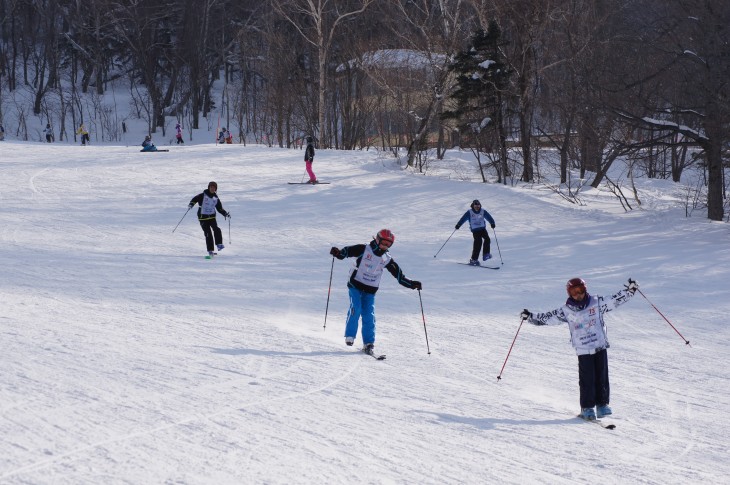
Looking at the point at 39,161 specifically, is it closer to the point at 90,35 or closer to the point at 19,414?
the point at 19,414

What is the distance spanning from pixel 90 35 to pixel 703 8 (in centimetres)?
4857

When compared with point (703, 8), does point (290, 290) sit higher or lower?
lower

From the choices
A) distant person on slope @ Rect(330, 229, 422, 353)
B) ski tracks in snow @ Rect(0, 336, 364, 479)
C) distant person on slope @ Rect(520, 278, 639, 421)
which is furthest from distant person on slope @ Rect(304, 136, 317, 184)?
distant person on slope @ Rect(520, 278, 639, 421)

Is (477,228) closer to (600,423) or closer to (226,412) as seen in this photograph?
(600,423)

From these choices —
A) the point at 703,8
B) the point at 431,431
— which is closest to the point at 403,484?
the point at 431,431

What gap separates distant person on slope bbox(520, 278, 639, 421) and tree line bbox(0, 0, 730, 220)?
1512cm

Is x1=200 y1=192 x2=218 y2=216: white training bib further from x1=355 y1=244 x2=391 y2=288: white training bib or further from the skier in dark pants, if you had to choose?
x1=355 y1=244 x2=391 y2=288: white training bib

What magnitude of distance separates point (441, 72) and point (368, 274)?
23270mm

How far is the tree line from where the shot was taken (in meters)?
21.6

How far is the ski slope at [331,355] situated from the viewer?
5.48m

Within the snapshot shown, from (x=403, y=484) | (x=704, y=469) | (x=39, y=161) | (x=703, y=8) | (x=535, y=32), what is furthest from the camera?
(x=39, y=161)

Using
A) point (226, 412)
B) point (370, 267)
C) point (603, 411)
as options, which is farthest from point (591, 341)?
point (226, 412)

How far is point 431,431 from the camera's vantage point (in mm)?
6223

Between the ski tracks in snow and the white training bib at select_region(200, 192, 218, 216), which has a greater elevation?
the white training bib at select_region(200, 192, 218, 216)
